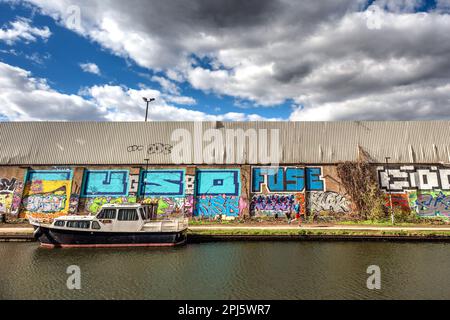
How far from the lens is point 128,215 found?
1961 centimetres

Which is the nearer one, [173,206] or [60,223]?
[60,223]

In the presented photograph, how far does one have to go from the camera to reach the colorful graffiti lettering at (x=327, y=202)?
93.8 ft

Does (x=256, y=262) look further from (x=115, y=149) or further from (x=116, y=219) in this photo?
(x=115, y=149)

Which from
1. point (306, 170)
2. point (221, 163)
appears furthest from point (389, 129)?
point (221, 163)

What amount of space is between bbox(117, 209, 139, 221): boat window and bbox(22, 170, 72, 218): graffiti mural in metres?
13.5

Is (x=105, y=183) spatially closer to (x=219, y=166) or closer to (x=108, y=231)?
(x=108, y=231)

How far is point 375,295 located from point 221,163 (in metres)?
20.8

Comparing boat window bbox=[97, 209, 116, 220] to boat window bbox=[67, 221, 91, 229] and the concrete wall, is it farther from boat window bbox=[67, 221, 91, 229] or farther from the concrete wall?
the concrete wall

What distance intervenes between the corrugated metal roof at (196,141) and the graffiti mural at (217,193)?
6.50ft

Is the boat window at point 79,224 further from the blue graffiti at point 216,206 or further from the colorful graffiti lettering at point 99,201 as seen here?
the blue graffiti at point 216,206

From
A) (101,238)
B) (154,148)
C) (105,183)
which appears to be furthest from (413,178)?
(105,183)

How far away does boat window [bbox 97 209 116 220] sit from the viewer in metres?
19.5

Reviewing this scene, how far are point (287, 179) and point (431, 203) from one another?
47.3ft

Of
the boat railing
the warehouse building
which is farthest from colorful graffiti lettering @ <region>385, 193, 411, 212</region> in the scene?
the boat railing
